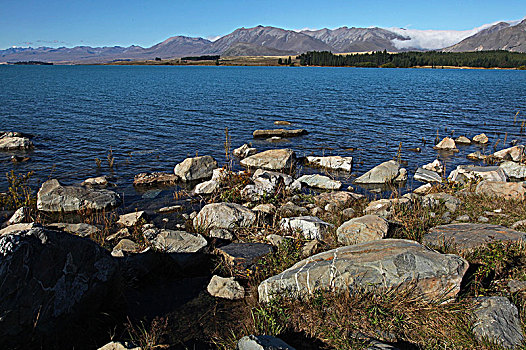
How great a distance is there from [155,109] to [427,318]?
39.2m

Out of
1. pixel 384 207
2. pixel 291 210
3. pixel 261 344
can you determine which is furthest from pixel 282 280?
pixel 384 207

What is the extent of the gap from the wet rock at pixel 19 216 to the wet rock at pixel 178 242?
605 cm

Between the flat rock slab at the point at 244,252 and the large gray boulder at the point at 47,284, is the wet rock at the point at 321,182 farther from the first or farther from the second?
the large gray boulder at the point at 47,284

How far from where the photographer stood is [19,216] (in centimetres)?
1228

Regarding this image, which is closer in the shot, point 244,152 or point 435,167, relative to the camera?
point 435,167

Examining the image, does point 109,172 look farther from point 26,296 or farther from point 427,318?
point 427,318

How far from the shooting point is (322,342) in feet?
18.3

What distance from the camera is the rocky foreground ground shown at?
558 centimetres

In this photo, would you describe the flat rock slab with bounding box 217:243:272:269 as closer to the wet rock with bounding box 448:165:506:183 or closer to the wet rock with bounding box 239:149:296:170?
the wet rock with bounding box 239:149:296:170

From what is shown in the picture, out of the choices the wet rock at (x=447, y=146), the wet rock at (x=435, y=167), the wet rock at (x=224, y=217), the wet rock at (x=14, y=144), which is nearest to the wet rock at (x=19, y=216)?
the wet rock at (x=224, y=217)

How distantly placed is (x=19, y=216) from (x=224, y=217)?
7.38m

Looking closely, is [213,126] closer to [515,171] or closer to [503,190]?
[515,171]

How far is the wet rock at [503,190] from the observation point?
1130 cm

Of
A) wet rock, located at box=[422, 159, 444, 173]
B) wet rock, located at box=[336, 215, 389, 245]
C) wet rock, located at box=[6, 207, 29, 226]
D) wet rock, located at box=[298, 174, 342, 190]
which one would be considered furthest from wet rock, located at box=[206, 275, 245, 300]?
wet rock, located at box=[422, 159, 444, 173]
